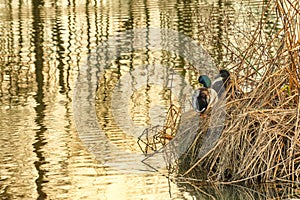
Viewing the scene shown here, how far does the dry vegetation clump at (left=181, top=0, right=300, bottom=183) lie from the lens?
695 centimetres

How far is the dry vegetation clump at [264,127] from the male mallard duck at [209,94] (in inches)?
4.5

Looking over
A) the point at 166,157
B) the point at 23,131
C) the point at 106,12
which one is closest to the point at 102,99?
the point at 23,131

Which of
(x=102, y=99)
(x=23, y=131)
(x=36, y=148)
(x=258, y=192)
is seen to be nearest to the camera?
(x=258, y=192)

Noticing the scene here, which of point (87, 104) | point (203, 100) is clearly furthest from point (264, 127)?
point (87, 104)

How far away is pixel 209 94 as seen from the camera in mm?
7570

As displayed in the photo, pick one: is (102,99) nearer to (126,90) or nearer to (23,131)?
(126,90)

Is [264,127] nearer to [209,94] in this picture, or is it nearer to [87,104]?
[209,94]

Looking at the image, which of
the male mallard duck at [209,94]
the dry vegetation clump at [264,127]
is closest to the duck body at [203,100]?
the male mallard duck at [209,94]

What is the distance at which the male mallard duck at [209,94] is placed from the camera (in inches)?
295

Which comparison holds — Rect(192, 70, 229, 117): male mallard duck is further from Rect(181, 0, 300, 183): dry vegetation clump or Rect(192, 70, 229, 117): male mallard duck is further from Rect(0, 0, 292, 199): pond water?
Rect(0, 0, 292, 199): pond water

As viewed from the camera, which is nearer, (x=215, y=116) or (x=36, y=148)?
(x=215, y=116)

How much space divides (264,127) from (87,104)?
3.54 meters

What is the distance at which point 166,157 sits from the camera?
24.8 ft

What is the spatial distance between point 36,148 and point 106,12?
459 inches
